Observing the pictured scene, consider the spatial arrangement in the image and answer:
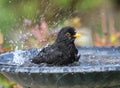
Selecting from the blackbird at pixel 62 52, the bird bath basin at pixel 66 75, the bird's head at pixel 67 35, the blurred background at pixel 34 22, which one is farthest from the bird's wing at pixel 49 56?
the blurred background at pixel 34 22

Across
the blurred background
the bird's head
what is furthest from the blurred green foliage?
the bird's head

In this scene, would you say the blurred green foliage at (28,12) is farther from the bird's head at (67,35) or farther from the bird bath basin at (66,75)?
the bird bath basin at (66,75)

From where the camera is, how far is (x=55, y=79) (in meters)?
3.40

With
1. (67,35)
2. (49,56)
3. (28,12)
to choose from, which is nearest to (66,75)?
(49,56)

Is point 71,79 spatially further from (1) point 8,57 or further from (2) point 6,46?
(2) point 6,46

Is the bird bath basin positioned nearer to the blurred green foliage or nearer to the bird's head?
the bird's head

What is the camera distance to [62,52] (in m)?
3.85

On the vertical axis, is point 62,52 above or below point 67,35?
below

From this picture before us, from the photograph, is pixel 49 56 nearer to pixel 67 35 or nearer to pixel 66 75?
pixel 67 35

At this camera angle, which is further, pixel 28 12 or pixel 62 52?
pixel 28 12

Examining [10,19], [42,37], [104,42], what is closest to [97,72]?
[42,37]

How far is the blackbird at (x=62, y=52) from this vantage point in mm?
3803

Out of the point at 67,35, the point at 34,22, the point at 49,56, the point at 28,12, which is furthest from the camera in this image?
the point at 28,12

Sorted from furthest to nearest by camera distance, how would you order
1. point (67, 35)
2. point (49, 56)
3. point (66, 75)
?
point (67, 35) < point (49, 56) < point (66, 75)
